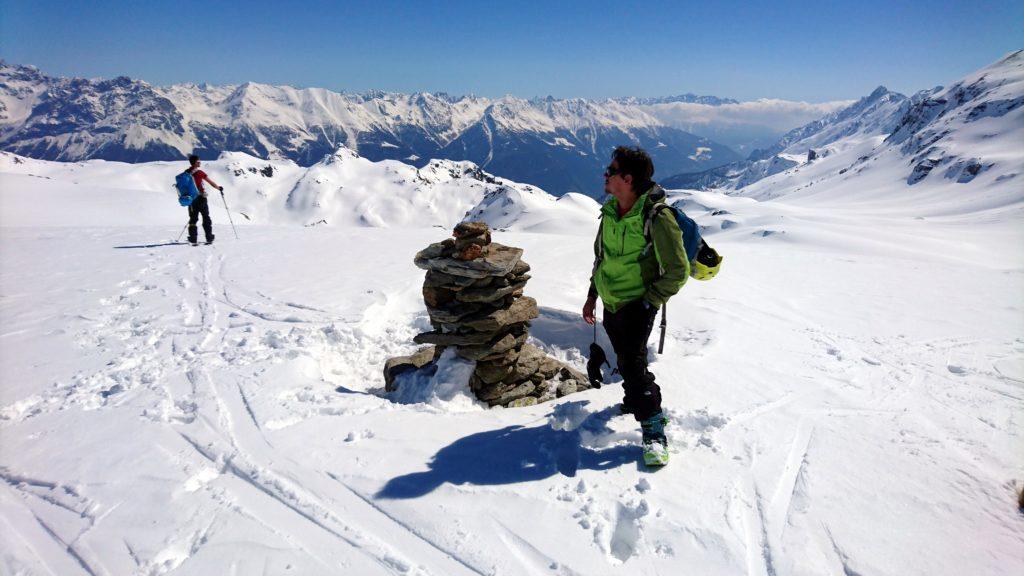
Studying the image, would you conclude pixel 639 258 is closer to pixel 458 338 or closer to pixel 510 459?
pixel 510 459

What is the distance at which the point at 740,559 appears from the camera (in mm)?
3789

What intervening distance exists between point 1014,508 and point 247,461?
742 cm

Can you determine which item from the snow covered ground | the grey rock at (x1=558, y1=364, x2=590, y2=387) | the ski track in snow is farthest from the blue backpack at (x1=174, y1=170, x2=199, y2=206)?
the grey rock at (x1=558, y1=364, x2=590, y2=387)

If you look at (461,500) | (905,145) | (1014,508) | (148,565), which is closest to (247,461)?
(148,565)

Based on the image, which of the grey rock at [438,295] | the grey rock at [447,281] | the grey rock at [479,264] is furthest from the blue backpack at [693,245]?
the grey rock at [438,295]

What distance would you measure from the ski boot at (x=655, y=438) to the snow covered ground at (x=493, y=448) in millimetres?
211

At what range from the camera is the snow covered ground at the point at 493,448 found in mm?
3922

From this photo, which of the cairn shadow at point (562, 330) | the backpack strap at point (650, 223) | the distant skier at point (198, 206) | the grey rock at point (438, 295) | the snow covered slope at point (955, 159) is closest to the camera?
the backpack strap at point (650, 223)

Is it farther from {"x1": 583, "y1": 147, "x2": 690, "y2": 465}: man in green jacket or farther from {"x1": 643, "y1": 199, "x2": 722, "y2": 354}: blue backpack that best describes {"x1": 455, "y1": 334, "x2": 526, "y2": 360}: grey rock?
{"x1": 643, "y1": 199, "x2": 722, "y2": 354}: blue backpack

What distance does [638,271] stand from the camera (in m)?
5.12

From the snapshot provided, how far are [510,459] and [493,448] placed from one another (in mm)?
304

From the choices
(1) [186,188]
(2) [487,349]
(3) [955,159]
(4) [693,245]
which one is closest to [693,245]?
(4) [693,245]

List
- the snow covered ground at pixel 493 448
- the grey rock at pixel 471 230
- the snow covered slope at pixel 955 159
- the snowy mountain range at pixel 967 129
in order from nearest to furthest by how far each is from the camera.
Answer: the snow covered ground at pixel 493 448 → the grey rock at pixel 471 230 → the snow covered slope at pixel 955 159 → the snowy mountain range at pixel 967 129

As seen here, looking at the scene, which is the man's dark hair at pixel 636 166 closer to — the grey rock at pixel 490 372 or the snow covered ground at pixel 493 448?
the snow covered ground at pixel 493 448
